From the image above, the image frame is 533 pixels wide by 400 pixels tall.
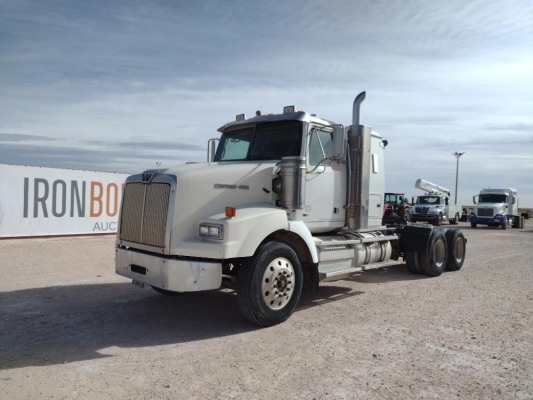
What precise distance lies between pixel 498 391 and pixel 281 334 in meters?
2.49

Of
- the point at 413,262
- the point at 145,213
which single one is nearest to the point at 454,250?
the point at 413,262

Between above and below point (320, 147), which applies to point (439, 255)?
below

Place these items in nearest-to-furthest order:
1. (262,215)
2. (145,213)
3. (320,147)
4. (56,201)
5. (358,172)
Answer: (262,215) < (145,213) < (320,147) < (358,172) < (56,201)

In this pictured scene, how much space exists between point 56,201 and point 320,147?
11.9 m

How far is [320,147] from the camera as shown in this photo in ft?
22.9

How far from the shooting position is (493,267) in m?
11.3

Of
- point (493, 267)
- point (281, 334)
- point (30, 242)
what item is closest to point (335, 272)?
point (281, 334)

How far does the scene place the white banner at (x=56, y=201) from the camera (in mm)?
14367

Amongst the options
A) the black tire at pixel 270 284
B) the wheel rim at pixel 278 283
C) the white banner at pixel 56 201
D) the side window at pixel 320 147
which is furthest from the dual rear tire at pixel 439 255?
the white banner at pixel 56 201

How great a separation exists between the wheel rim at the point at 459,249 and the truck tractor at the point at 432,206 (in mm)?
20745

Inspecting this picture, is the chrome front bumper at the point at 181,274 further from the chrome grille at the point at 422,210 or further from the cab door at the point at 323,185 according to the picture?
the chrome grille at the point at 422,210

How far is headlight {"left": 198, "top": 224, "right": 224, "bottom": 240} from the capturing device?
17.4 ft

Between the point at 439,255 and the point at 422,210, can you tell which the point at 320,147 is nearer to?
the point at 439,255

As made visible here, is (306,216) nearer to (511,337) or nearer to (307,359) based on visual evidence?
(307,359)
